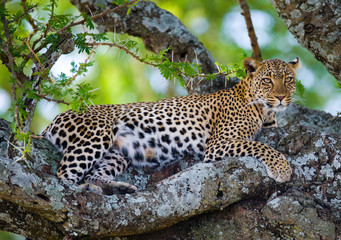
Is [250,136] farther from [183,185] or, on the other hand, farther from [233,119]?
[183,185]

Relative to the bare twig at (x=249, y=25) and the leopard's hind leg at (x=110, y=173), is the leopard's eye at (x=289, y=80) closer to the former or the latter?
the bare twig at (x=249, y=25)

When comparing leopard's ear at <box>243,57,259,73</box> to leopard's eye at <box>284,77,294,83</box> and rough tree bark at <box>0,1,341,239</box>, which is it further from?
rough tree bark at <box>0,1,341,239</box>

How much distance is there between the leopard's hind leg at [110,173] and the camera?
6.98 metres

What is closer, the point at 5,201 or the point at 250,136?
the point at 5,201

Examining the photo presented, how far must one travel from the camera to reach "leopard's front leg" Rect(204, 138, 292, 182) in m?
6.55

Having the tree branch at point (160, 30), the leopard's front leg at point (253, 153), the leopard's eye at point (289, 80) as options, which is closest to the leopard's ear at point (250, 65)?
the leopard's eye at point (289, 80)

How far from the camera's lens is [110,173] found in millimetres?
7660

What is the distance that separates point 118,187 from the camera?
7.00 m

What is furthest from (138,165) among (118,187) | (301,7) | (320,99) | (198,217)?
(320,99)

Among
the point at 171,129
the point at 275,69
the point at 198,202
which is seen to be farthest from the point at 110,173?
the point at 275,69

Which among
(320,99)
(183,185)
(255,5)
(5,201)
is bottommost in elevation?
(320,99)

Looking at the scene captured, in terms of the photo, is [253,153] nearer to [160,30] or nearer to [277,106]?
[277,106]

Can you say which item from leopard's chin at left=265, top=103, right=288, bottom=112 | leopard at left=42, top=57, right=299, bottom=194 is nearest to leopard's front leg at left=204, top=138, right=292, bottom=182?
leopard at left=42, top=57, right=299, bottom=194

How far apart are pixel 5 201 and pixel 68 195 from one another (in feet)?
2.84
